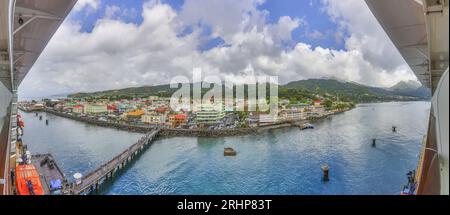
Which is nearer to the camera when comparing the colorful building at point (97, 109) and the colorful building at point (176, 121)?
the colorful building at point (176, 121)

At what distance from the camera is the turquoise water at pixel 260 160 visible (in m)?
6.74

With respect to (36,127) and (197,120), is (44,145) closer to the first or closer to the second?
(36,127)

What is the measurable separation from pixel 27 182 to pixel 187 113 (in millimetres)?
13111

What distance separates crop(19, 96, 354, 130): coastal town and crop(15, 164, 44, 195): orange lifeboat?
9575mm

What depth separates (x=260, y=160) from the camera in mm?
8953

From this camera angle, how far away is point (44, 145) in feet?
37.6

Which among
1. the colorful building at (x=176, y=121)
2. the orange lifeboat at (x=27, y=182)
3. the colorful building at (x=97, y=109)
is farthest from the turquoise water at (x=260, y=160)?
the colorful building at (x=97, y=109)

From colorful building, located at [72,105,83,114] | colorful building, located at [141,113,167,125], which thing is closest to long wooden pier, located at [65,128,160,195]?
colorful building, located at [141,113,167,125]

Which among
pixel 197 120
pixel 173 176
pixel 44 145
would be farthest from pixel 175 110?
pixel 173 176

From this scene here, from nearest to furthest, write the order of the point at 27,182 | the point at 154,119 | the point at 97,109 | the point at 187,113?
the point at 27,182 < the point at 154,119 < the point at 187,113 < the point at 97,109

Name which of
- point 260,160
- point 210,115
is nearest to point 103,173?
point 260,160

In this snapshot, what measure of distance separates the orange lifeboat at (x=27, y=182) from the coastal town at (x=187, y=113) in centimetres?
957

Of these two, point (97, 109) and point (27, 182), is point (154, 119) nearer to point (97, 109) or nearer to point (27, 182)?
point (97, 109)

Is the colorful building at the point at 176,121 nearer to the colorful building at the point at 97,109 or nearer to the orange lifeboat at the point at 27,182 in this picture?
the colorful building at the point at 97,109
